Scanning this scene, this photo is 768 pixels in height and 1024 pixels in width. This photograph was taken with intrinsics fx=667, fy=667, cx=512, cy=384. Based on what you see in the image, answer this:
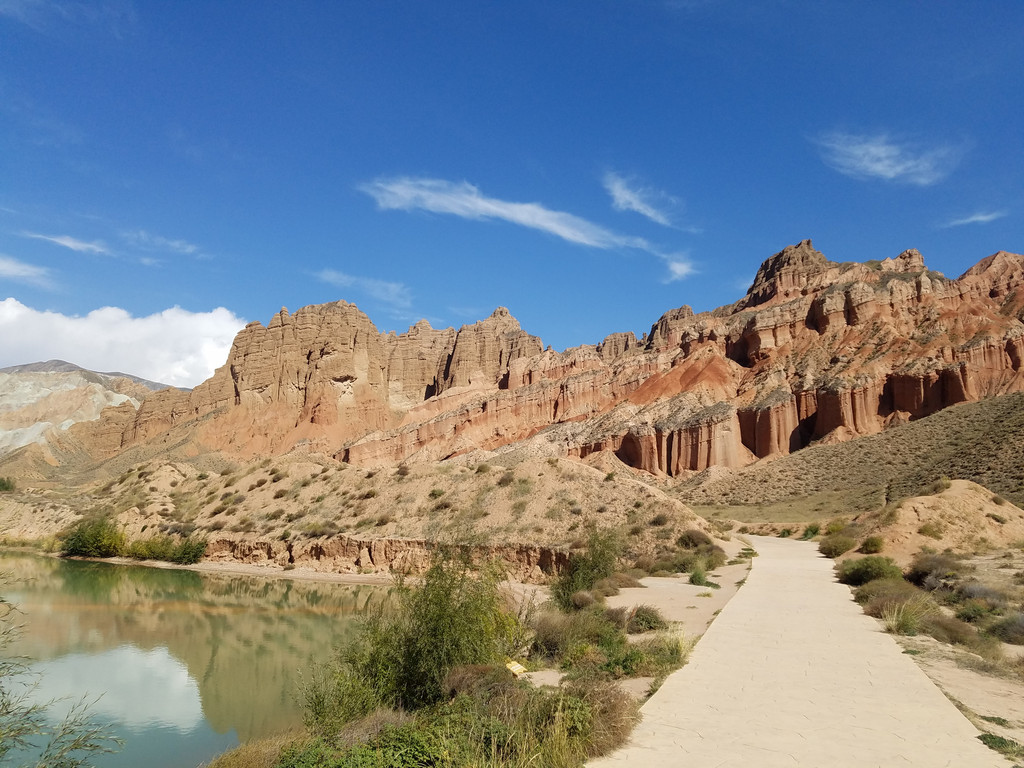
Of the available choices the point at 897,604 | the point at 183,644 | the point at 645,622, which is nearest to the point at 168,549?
the point at 183,644

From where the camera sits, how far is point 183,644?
768 inches

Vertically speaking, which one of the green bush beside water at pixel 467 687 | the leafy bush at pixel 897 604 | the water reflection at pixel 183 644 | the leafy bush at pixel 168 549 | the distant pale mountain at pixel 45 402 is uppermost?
the distant pale mountain at pixel 45 402

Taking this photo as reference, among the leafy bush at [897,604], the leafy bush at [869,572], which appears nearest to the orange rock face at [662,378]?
the leafy bush at [869,572]

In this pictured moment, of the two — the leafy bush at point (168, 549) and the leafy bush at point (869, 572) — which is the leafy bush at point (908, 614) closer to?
the leafy bush at point (869, 572)

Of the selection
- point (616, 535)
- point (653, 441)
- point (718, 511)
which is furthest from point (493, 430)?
point (616, 535)

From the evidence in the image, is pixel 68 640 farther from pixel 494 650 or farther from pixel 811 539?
pixel 811 539

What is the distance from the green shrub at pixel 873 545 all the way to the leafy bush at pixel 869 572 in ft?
16.6

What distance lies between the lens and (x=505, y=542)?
101ft

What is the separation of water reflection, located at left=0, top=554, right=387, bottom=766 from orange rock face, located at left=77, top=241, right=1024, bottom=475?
2270 inches

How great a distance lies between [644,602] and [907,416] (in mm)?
63101

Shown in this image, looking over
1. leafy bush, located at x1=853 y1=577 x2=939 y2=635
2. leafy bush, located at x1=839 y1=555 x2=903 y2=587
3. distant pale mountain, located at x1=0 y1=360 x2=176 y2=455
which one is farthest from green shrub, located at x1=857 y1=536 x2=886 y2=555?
distant pale mountain, located at x1=0 y1=360 x2=176 y2=455

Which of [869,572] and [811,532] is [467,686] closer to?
[869,572]

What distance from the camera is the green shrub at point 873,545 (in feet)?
87.0

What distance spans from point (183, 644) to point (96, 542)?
94.1 feet
